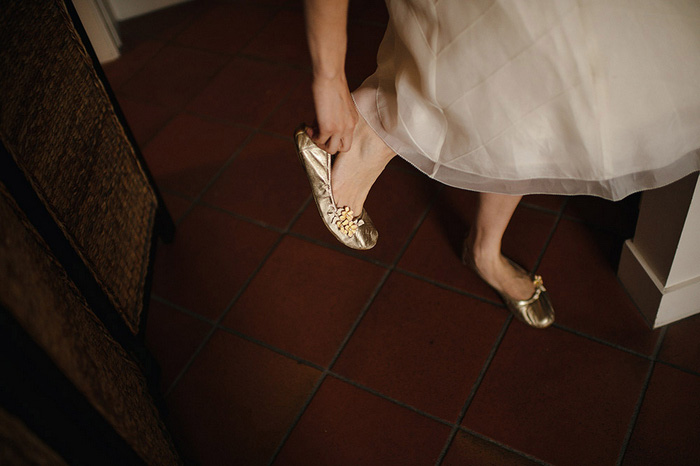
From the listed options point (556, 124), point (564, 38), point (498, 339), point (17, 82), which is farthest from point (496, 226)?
point (17, 82)

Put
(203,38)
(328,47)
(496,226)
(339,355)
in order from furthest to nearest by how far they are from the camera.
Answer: (203,38) < (339,355) < (496,226) < (328,47)

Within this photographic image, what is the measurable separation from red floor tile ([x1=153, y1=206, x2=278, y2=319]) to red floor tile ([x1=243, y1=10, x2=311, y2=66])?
874 mm

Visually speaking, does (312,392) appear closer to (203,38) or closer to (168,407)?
(168,407)

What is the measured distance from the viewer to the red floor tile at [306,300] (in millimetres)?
1437

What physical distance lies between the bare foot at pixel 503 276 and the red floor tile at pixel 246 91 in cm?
108

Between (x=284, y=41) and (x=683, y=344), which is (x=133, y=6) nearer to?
(x=284, y=41)

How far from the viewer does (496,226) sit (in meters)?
1.27

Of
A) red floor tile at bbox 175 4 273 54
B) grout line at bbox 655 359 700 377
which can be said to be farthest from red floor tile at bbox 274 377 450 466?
red floor tile at bbox 175 4 273 54

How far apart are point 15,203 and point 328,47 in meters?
0.58

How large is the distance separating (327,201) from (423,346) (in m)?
0.48

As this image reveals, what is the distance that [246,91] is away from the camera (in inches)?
87.0

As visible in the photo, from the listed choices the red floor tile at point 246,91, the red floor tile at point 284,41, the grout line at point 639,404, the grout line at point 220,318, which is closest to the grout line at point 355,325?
the grout line at point 220,318

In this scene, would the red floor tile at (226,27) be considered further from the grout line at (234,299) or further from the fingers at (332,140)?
the fingers at (332,140)

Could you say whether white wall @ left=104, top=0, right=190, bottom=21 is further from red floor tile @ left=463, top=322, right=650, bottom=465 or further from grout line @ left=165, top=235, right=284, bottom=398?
red floor tile @ left=463, top=322, right=650, bottom=465
